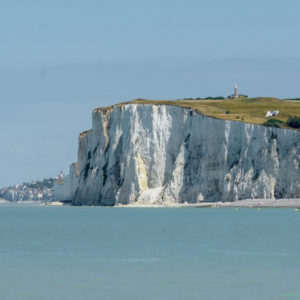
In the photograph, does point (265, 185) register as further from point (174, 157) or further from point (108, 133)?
point (108, 133)

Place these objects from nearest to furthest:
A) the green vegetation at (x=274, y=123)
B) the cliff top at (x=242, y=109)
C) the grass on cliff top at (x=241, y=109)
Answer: the green vegetation at (x=274, y=123) < the cliff top at (x=242, y=109) < the grass on cliff top at (x=241, y=109)

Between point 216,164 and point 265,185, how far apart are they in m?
8.84

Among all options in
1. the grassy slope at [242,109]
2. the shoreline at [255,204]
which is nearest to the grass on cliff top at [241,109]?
the grassy slope at [242,109]

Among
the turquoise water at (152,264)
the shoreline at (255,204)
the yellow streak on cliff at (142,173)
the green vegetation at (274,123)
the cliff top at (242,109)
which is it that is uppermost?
the cliff top at (242,109)

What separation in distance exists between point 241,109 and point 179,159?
52.2 feet

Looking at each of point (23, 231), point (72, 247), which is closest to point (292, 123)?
point (23, 231)

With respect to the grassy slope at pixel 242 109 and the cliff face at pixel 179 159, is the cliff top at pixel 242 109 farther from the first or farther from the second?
the cliff face at pixel 179 159

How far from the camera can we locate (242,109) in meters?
126

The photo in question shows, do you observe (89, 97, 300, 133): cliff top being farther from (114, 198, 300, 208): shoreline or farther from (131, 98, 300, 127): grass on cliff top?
(114, 198, 300, 208): shoreline

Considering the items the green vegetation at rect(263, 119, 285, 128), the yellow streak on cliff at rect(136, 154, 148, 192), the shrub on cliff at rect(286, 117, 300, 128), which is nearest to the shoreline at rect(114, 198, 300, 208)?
the yellow streak on cliff at rect(136, 154, 148, 192)

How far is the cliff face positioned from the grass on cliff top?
9.16 feet

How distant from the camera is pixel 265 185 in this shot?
104188 millimetres

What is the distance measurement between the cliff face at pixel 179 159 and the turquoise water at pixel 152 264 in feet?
154

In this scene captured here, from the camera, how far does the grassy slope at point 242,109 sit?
115m
